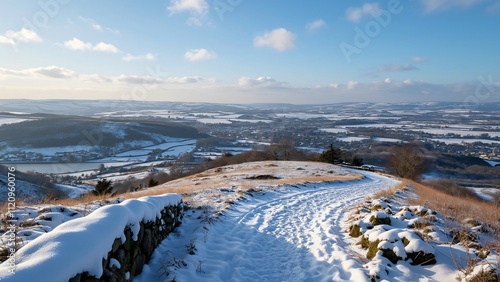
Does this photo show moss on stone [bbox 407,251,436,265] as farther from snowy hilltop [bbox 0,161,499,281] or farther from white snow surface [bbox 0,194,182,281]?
white snow surface [bbox 0,194,182,281]

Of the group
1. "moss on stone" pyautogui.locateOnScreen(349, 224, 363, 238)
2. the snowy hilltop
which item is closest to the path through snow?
the snowy hilltop

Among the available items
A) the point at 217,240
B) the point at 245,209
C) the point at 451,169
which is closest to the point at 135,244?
the point at 217,240

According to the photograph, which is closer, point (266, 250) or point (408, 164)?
point (266, 250)

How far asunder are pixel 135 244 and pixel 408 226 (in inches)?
283

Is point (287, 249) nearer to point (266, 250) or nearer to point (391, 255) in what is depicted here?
point (266, 250)

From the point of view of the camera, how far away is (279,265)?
245 inches

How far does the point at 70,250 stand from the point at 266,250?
497cm

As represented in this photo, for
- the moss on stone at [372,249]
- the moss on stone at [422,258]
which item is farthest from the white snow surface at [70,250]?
the moss on stone at [422,258]

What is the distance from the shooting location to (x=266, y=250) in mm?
7098

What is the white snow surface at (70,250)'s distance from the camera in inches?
100

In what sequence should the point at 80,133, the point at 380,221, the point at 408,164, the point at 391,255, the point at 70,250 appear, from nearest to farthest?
the point at 70,250 < the point at 391,255 < the point at 380,221 < the point at 408,164 < the point at 80,133

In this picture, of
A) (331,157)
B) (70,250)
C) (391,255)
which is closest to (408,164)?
(331,157)

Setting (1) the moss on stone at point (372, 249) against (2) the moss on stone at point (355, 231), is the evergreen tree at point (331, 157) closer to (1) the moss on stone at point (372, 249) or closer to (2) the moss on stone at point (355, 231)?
(2) the moss on stone at point (355, 231)

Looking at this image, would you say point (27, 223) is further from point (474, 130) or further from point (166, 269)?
point (474, 130)
